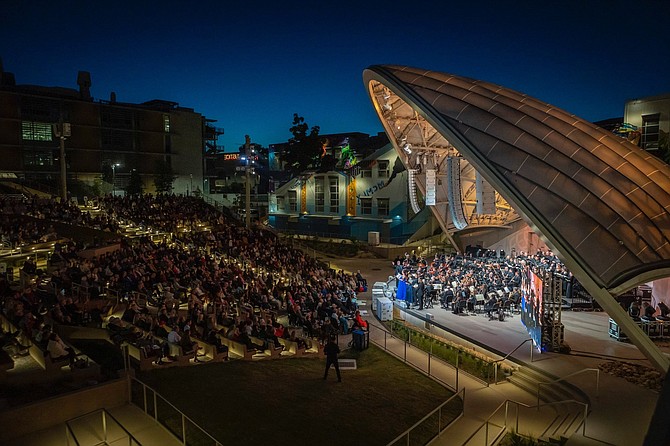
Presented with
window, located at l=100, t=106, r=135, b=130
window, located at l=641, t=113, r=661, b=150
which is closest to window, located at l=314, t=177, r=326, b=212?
window, located at l=100, t=106, r=135, b=130

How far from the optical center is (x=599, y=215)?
43.9 ft

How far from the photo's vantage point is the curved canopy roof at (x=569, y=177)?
12.7 metres

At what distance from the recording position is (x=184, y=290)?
17344 millimetres

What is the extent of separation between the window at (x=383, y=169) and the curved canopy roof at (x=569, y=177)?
23323mm

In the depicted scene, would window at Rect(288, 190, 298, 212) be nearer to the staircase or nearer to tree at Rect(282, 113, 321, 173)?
tree at Rect(282, 113, 321, 173)

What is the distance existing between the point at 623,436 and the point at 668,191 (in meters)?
8.32

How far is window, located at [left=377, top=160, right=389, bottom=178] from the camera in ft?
141

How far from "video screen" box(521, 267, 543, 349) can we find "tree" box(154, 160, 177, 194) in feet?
139

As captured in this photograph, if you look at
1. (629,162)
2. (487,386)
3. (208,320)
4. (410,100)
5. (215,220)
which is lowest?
(487,386)

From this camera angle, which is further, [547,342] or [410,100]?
[410,100]

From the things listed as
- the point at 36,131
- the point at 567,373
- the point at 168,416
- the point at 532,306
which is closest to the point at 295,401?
the point at 168,416

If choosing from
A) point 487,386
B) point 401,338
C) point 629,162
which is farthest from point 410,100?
point 487,386

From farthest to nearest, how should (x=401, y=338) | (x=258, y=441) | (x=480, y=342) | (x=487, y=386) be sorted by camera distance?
(x=401, y=338), (x=480, y=342), (x=487, y=386), (x=258, y=441)

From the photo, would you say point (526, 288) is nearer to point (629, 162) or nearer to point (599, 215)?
point (599, 215)
